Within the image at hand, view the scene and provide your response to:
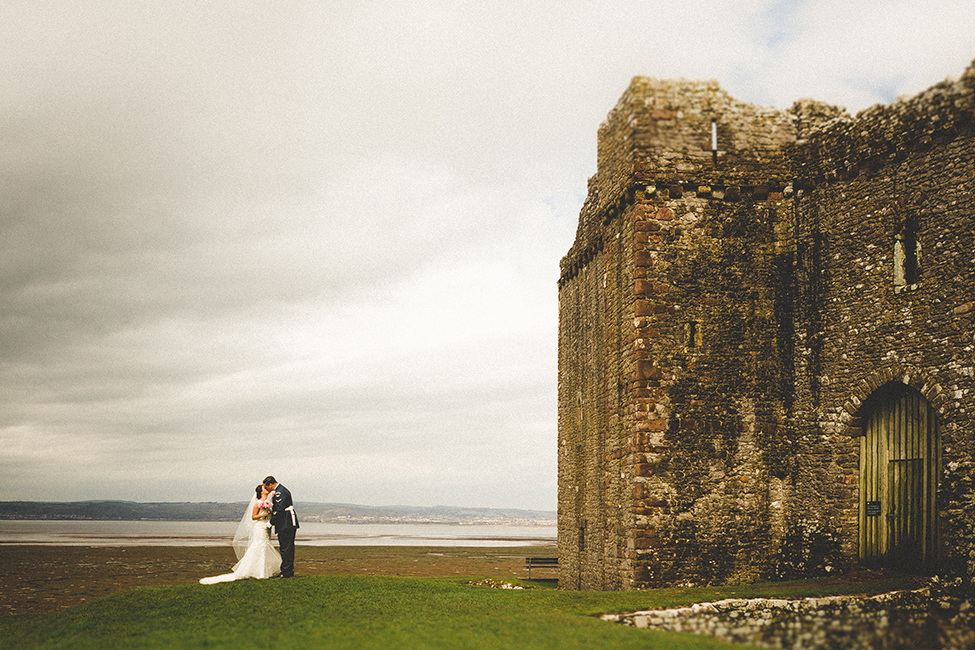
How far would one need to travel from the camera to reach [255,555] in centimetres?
1589

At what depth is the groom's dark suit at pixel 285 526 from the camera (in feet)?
53.0

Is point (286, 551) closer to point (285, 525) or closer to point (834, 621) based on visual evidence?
point (285, 525)

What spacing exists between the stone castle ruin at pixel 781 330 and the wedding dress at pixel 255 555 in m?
7.30

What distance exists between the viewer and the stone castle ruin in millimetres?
13141

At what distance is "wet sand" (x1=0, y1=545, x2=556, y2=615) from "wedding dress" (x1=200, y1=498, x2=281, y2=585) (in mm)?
10494

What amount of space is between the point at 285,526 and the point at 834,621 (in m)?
11.2

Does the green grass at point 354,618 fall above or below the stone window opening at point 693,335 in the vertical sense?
below

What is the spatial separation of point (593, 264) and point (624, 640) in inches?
472

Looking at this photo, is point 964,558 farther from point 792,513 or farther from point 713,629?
point 713,629

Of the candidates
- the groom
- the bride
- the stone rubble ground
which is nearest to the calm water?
the bride

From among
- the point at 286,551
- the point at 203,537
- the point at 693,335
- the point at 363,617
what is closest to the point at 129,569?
the point at 286,551

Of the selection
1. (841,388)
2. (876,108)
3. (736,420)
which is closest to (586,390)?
(736,420)

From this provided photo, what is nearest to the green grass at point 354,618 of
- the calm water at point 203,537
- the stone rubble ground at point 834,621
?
the stone rubble ground at point 834,621

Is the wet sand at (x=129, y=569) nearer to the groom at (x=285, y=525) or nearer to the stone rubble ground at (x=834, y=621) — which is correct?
the groom at (x=285, y=525)
